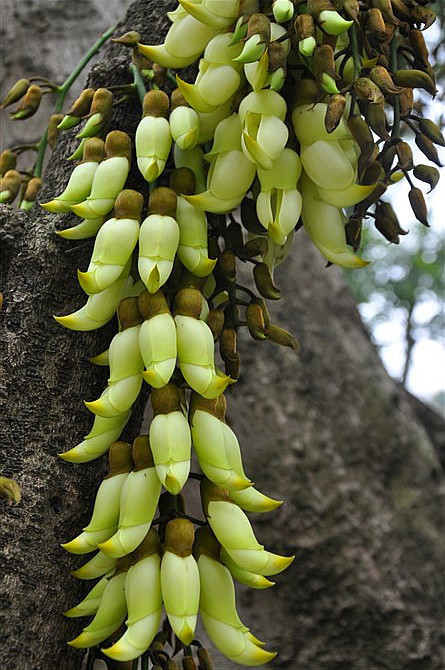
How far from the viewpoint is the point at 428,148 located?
25.4 inches

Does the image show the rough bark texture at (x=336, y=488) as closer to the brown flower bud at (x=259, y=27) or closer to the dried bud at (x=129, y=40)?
the dried bud at (x=129, y=40)

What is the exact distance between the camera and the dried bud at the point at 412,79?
0.63 meters

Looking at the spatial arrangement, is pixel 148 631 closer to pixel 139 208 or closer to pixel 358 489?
pixel 139 208

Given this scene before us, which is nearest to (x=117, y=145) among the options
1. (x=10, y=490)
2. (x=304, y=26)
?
(x=304, y=26)

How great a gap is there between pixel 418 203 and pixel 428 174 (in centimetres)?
3

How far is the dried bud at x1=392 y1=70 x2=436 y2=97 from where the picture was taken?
0.63 metres

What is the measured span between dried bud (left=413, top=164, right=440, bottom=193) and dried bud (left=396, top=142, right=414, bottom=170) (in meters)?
0.01

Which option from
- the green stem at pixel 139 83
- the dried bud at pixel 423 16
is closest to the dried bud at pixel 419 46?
the dried bud at pixel 423 16

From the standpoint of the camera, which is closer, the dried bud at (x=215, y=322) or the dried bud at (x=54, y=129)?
A: the dried bud at (x=215, y=322)

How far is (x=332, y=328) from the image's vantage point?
1.70 meters

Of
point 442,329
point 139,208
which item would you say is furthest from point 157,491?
point 442,329

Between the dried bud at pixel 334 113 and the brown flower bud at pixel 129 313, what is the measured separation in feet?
0.63

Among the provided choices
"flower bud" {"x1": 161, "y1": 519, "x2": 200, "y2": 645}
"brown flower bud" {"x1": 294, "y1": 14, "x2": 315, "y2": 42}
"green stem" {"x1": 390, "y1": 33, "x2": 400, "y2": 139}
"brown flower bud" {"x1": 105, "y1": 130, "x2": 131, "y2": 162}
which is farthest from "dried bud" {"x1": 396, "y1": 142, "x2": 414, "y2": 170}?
"flower bud" {"x1": 161, "y1": 519, "x2": 200, "y2": 645}

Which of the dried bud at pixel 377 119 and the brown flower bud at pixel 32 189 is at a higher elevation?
the dried bud at pixel 377 119
